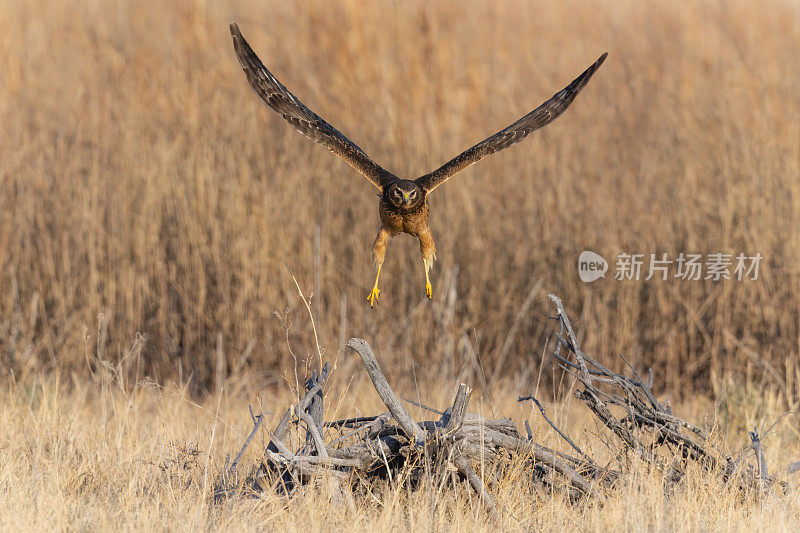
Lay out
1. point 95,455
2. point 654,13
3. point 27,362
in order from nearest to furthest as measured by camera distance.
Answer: point 95,455
point 27,362
point 654,13

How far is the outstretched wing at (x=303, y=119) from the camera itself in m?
2.90

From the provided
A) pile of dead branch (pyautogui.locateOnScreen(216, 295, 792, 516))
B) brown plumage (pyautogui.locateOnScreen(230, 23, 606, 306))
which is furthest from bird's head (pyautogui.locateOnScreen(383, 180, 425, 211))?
pile of dead branch (pyautogui.locateOnScreen(216, 295, 792, 516))

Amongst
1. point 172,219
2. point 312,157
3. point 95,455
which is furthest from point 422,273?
point 95,455

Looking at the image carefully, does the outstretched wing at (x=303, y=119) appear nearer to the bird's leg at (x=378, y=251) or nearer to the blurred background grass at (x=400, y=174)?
the bird's leg at (x=378, y=251)

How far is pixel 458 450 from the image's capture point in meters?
3.54

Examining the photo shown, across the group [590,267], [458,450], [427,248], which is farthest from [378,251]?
→ [590,267]

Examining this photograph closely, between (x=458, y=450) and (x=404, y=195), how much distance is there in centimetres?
125

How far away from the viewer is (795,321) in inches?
300

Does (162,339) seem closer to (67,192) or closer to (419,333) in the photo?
(67,192)

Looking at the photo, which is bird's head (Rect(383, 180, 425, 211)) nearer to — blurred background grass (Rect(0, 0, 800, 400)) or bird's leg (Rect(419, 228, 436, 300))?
bird's leg (Rect(419, 228, 436, 300))

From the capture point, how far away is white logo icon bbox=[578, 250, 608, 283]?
25.4 ft

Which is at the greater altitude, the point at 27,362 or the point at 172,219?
the point at 172,219

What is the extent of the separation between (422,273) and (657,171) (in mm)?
2234

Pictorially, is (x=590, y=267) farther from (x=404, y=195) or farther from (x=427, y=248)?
(x=404, y=195)
